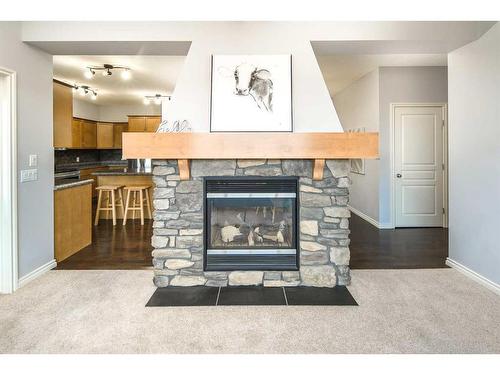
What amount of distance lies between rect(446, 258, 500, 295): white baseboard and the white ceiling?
426 centimetres

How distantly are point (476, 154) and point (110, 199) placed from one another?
5662mm

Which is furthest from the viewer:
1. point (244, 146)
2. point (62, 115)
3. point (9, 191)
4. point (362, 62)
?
point (362, 62)

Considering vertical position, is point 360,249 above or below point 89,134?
below

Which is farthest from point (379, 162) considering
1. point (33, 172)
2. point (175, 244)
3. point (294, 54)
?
point (33, 172)

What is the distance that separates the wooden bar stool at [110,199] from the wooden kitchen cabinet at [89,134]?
266 cm

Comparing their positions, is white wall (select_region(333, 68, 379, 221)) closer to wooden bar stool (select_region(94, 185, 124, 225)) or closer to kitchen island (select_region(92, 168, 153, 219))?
kitchen island (select_region(92, 168, 153, 219))

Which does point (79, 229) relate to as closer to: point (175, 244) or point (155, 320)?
point (175, 244)

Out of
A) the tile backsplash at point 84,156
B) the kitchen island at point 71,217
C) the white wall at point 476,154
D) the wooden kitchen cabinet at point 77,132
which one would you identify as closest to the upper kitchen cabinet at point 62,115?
the kitchen island at point 71,217

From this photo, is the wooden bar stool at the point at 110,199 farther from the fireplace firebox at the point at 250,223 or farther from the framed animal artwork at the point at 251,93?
the framed animal artwork at the point at 251,93

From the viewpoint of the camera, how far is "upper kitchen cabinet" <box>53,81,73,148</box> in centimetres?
418

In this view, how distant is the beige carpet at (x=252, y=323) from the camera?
213cm

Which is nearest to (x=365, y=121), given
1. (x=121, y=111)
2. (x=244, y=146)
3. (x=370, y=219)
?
(x=370, y=219)

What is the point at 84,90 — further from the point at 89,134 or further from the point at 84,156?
the point at 84,156

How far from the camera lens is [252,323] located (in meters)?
2.44
